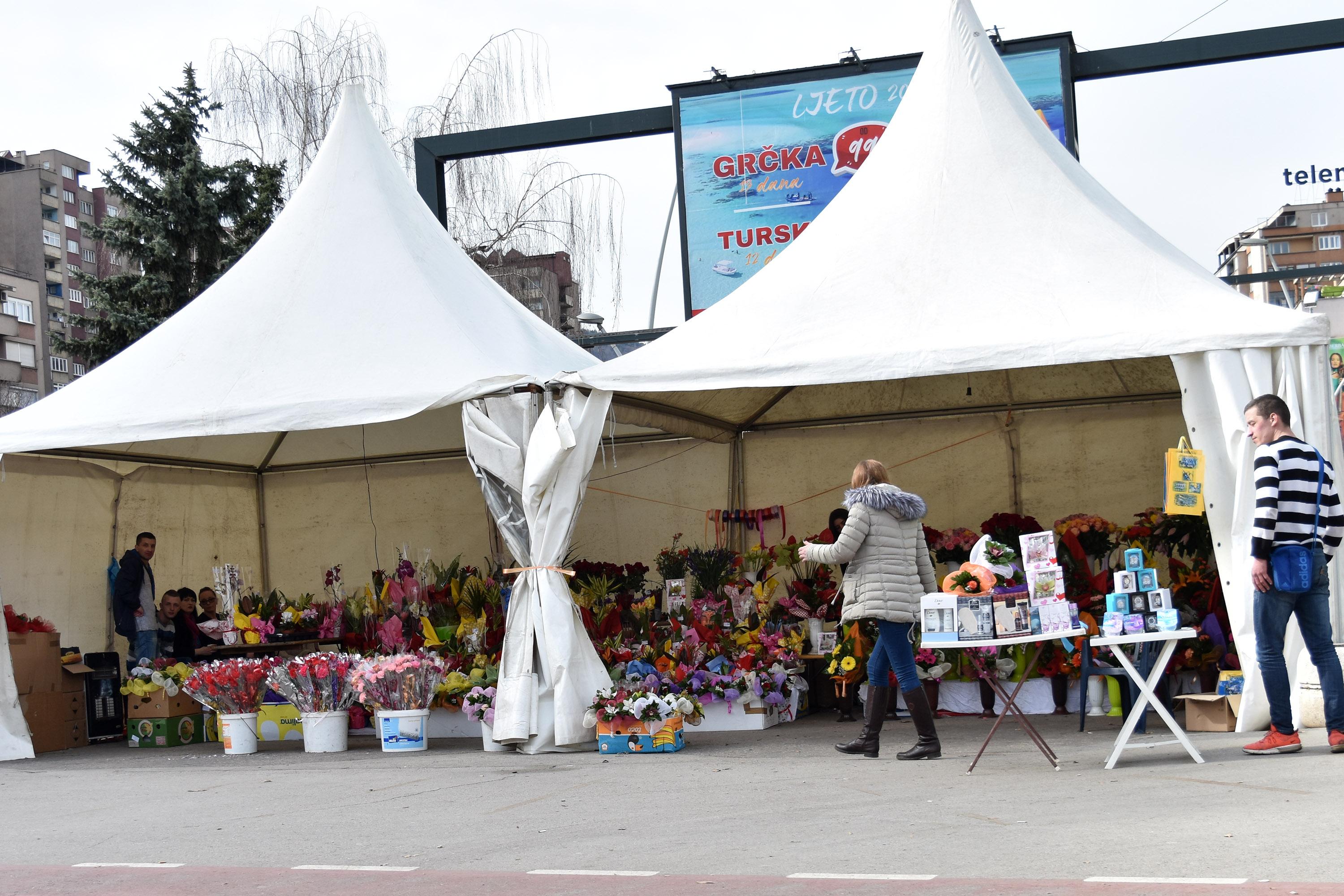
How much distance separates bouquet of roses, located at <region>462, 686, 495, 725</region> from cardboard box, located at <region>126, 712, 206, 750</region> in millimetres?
2676

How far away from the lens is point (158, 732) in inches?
369

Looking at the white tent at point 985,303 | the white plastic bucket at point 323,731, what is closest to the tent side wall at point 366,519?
the white tent at point 985,303

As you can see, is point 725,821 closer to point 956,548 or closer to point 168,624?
point 956,548

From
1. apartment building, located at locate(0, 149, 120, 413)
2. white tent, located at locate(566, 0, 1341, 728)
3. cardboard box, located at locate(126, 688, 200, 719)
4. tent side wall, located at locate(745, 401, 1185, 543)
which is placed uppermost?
apartment building, located at locate(0, 149, 120, 413)

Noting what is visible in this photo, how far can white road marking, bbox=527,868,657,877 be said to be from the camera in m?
4.23

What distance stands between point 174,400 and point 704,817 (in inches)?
186

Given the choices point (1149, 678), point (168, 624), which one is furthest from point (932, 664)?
point (168, 624)

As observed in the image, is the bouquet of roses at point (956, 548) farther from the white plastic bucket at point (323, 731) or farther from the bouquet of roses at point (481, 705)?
the white plastic bucket at point (323, 731)

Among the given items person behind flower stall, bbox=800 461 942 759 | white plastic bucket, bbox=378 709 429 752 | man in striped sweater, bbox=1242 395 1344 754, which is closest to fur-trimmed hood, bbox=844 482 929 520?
person behind flower stall, bbox=800 461 942 759

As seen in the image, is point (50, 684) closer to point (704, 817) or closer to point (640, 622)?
point (640, 622)

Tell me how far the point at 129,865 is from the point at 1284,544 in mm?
4938

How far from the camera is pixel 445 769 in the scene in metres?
7.32

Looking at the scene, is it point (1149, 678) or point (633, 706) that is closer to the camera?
point (1149, 678)

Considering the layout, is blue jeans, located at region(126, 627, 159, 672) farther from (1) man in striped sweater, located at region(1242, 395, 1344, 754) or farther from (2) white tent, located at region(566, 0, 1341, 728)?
(1) man in striped sweater, located at region(1242, 395, 1344, 754)
